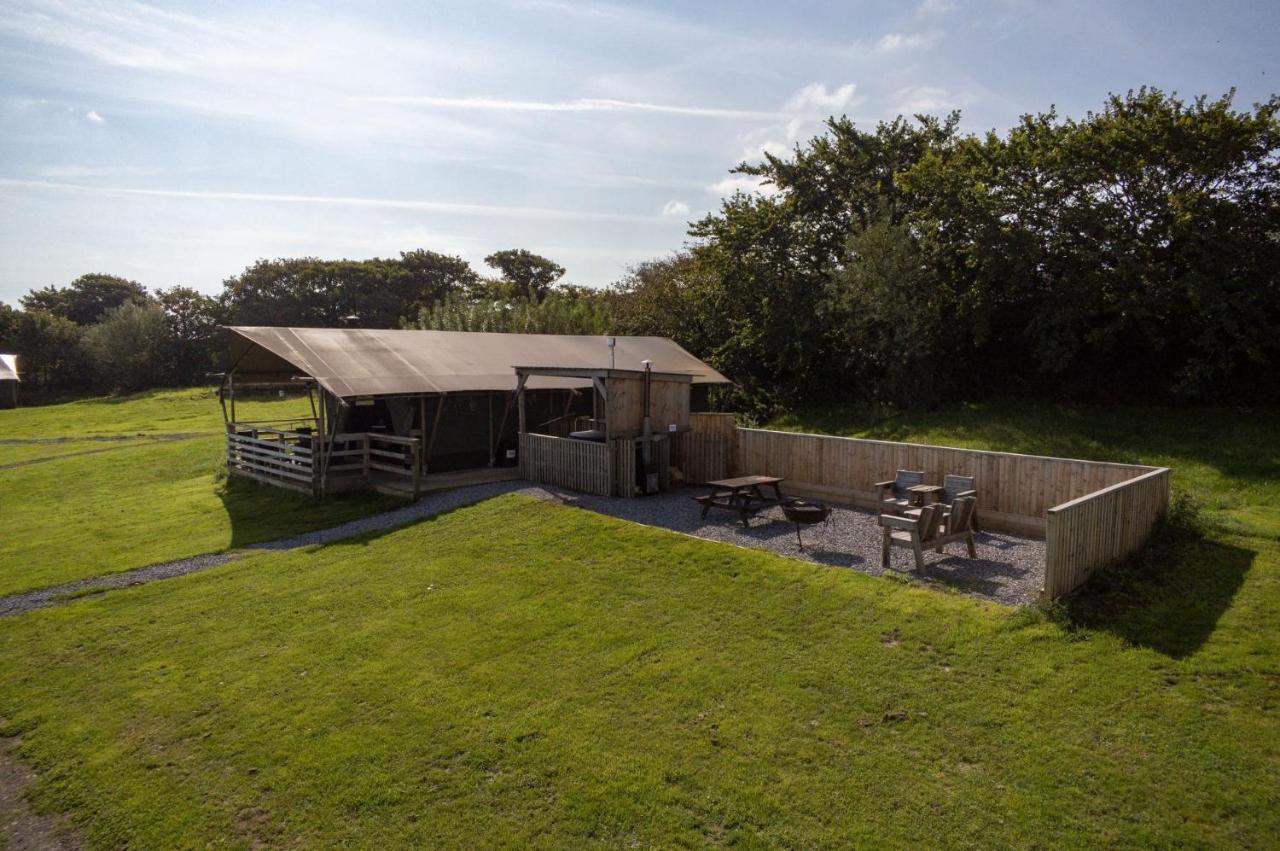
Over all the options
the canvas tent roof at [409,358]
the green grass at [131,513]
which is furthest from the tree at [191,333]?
the canvas tent roof at [409,358]

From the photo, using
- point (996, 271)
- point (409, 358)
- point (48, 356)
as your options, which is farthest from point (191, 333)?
point (996, 271)

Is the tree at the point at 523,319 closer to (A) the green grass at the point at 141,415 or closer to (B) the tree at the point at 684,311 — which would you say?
(B) the tree at the point at 684,311

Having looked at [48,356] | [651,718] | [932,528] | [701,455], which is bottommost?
[651,718]

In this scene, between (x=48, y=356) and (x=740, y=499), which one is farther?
(x=48, y=356)

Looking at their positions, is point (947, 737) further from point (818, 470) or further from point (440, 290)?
point (440, 290)

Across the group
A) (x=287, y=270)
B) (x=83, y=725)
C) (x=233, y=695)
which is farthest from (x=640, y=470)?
(x=287, y=270)

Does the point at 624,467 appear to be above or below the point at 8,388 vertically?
below

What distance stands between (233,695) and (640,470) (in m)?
9.29

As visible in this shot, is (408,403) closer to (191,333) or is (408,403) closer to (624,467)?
(624,467)

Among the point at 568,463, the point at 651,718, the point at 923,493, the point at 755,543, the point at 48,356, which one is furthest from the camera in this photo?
the point at 48,356

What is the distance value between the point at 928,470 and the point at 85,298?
309ft

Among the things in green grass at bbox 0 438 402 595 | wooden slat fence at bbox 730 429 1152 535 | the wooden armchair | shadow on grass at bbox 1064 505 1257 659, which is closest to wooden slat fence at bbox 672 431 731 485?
wooden slat fence at bbox 730 429 1152 535

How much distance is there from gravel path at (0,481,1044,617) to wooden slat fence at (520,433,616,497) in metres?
0.39

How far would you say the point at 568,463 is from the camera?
16.1 meters
